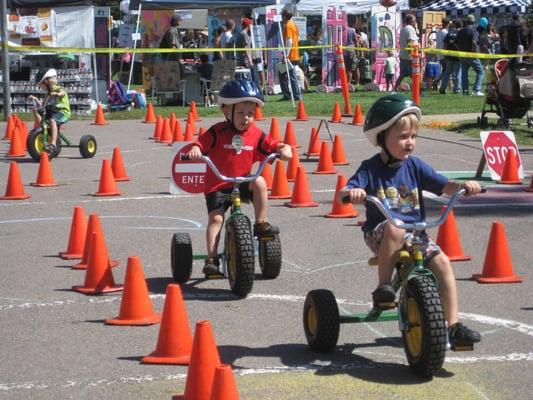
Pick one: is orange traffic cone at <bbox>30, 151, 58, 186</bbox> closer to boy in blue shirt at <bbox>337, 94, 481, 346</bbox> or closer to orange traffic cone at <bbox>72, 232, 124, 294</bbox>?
orange traffic cone at <bbox>72, 232, 124, 294</bbox>

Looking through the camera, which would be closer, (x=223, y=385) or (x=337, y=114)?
(x=223, y=385)

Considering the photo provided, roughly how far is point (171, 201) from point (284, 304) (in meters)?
5.42

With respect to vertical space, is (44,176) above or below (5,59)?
below

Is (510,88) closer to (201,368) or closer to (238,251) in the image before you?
(238,251)

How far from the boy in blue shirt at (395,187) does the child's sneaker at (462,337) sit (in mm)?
131

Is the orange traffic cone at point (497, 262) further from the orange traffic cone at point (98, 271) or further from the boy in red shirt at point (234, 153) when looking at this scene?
the orange traffic cone at point (98, 271)

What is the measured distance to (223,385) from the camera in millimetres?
4988

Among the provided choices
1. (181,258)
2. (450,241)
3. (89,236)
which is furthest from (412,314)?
(89,236)

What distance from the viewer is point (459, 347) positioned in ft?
19.4

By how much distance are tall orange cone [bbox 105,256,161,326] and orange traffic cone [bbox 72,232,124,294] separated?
1033mm

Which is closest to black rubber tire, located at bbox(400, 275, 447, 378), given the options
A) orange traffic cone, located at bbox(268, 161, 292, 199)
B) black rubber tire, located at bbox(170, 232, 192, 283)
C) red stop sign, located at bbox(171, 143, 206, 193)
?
black rubber tire, located at bbox(170, 232, 192, 283)

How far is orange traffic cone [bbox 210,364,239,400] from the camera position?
16.3 feet

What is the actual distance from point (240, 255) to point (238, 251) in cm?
4

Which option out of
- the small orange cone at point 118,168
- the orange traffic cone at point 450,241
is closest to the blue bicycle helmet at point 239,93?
the orange traffic cone at point 450,241
